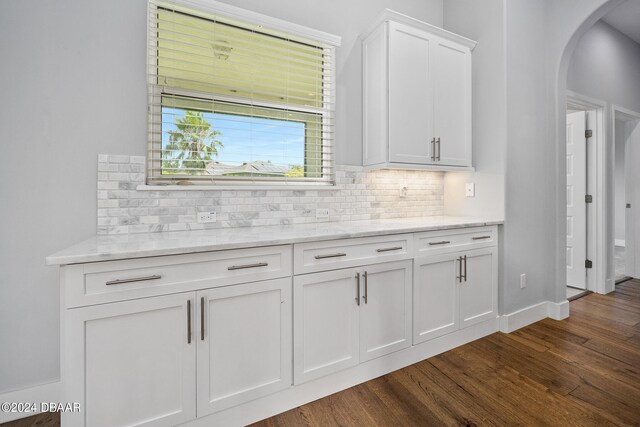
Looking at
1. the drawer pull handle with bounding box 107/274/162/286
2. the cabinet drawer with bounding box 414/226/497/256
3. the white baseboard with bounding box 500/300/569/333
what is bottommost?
the white baseboard with bounding box 500/300/569/333

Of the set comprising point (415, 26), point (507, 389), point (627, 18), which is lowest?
point (507, 389)

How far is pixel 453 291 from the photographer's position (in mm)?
2328

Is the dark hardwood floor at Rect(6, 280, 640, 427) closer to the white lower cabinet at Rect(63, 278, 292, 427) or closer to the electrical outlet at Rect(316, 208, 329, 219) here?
the white lower cabinet at Rect(63, 278, 292, 427)

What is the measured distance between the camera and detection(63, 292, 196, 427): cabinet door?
1.22 m

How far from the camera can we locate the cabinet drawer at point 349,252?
5.54 ft

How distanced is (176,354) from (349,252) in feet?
3.41

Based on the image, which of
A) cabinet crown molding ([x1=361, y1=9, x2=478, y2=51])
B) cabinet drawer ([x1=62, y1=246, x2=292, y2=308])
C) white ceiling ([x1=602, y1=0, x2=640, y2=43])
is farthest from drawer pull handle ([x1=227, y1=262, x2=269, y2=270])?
white ceiling ([x1=602, y1=0, x2=640, y2=43])

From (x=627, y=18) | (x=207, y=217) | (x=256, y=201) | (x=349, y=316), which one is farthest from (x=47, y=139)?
(x=627, y=18)

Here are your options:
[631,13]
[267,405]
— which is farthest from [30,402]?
[631,13]

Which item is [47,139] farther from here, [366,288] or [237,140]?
[366,288]

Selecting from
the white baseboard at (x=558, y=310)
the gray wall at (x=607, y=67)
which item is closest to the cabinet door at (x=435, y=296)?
the white baseboard at (x=558, y=310)

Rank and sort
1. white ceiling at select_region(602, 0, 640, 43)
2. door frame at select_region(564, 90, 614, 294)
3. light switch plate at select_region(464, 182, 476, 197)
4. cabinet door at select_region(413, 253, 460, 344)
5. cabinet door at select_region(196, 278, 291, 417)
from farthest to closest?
door frame at select_region(564, 90, 614, 294) → white ceiling at select_region(602, 0, 640, 43) → light switch plate at select_region(464, 182, 476, 197) → cabinet door at select_region(413, 253, 460, 344) → cabinet door at select_region(196, 278, 291, 417)

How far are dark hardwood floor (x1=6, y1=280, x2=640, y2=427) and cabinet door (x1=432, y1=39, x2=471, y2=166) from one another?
160 cm

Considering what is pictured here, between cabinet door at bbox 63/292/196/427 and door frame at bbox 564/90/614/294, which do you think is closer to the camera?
cabinet door at bbox 63/292/196/427
